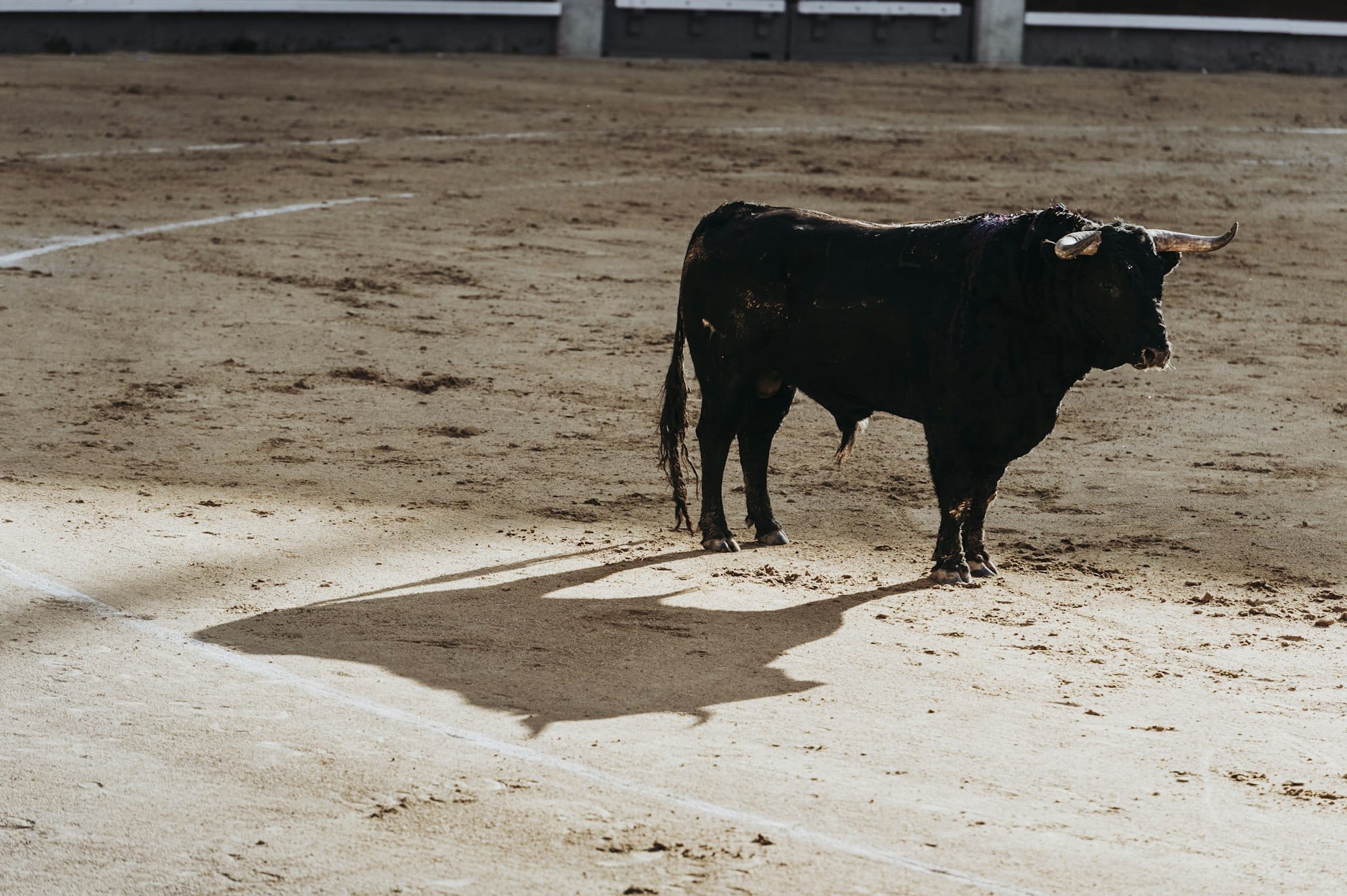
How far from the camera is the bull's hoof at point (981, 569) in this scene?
5.66 meters

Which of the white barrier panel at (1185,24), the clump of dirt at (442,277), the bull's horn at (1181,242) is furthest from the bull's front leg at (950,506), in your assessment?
the white barrier panel at (1185,24)

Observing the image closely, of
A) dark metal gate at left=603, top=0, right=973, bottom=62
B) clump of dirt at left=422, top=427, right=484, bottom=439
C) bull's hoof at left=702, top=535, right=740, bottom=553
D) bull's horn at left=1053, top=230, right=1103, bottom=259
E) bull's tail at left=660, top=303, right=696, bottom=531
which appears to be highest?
dark metal gate at left=603, top=0, right=973, bottom=62

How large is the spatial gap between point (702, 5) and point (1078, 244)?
1544cm

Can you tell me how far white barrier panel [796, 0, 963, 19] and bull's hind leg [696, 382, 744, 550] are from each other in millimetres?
15124

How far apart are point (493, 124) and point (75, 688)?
11354 mm

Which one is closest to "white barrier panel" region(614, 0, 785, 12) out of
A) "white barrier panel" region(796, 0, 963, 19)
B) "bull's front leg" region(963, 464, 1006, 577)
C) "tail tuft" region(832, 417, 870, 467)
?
"white barrier panel" region(796, 0, 963, 19)

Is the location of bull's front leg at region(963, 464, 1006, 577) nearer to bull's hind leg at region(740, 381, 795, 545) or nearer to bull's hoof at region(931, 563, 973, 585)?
bull's hoof at region(931, 563, 973, 585)

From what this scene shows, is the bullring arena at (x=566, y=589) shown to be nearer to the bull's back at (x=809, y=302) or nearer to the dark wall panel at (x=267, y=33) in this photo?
the bull's back at (x=809, y=302)

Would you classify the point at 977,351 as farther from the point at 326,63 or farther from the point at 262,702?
the point at 326,63

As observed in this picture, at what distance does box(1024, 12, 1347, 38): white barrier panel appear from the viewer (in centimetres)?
2061

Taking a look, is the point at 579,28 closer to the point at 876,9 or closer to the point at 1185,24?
the point at 876,9

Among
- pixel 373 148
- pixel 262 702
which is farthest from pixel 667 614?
pixel 373 148

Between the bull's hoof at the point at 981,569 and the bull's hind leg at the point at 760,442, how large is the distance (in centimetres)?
72

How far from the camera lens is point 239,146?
13.5 m
